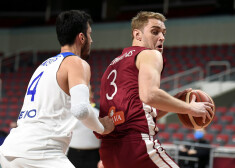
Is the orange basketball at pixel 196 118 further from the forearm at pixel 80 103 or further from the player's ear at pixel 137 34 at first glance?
the forearm at pixel 80 103

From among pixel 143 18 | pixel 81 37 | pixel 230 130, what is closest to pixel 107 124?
pixel 81 37

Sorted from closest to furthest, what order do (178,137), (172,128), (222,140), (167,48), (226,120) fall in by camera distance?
(222,140), (178,137), (226,120), (172,128), (167,48)

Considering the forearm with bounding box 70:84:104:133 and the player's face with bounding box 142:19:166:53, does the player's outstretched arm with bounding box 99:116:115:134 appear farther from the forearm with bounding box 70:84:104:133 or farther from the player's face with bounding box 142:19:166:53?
the player's face with bounding box 142:19:166:53

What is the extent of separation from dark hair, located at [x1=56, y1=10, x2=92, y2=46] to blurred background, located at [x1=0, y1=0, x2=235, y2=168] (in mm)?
6391

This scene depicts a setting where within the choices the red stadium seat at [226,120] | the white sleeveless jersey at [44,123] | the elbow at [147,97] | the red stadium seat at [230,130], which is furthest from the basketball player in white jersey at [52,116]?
the red stadium seat at [226,120]

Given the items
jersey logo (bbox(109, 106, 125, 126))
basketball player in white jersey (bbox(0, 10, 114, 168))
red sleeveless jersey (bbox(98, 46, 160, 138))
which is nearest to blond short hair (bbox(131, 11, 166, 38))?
red sleeveless jersey (bbox(98, 46, 160, 138))

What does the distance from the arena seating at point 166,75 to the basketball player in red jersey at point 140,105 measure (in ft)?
25.5

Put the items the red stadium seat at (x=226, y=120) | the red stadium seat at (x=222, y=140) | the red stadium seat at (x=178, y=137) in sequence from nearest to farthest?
1. the red stadium seat at (x=222, y=140)
2. the red stadium seat at (x=178, y=137)
3. the red stadium seat at (x=226, y=120)

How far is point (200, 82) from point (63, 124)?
37.5 feet

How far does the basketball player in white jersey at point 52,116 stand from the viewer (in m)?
2.71

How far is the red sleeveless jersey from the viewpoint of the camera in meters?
2.97

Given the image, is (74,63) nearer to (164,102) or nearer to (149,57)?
(149,57)

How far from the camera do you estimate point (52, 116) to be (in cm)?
278

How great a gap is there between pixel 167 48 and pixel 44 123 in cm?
1573
